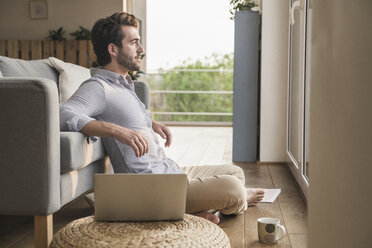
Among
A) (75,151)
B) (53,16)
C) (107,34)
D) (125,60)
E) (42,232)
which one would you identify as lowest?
(42,232)

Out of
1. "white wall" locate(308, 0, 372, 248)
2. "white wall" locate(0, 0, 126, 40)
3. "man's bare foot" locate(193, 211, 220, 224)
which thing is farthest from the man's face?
"white wall" locate(0, 0, 126, 40)

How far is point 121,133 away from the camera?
1.71m

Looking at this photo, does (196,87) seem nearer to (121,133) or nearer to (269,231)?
(269,231)

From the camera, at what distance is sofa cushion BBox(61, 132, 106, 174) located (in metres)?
1.75

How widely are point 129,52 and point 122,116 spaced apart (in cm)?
30

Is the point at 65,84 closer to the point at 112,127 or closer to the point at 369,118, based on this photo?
the point at 112,127

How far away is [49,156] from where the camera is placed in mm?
1629

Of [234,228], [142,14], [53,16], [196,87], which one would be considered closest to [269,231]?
[234,228]

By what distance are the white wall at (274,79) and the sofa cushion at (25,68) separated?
6.14ft

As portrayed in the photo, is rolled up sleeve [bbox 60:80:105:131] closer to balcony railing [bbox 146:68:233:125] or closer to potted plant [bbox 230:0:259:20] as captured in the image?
potted plant [bbox 230:0:259:20]

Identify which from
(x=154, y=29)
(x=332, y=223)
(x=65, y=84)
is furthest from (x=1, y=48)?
(x=332, y=223)

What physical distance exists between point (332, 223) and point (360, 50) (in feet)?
0.60

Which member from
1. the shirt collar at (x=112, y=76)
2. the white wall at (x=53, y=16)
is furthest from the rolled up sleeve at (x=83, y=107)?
the white wall at (x=53, y=16)

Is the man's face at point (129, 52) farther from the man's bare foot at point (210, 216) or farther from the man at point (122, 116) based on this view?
the man's bare foot at point (210, 216)
